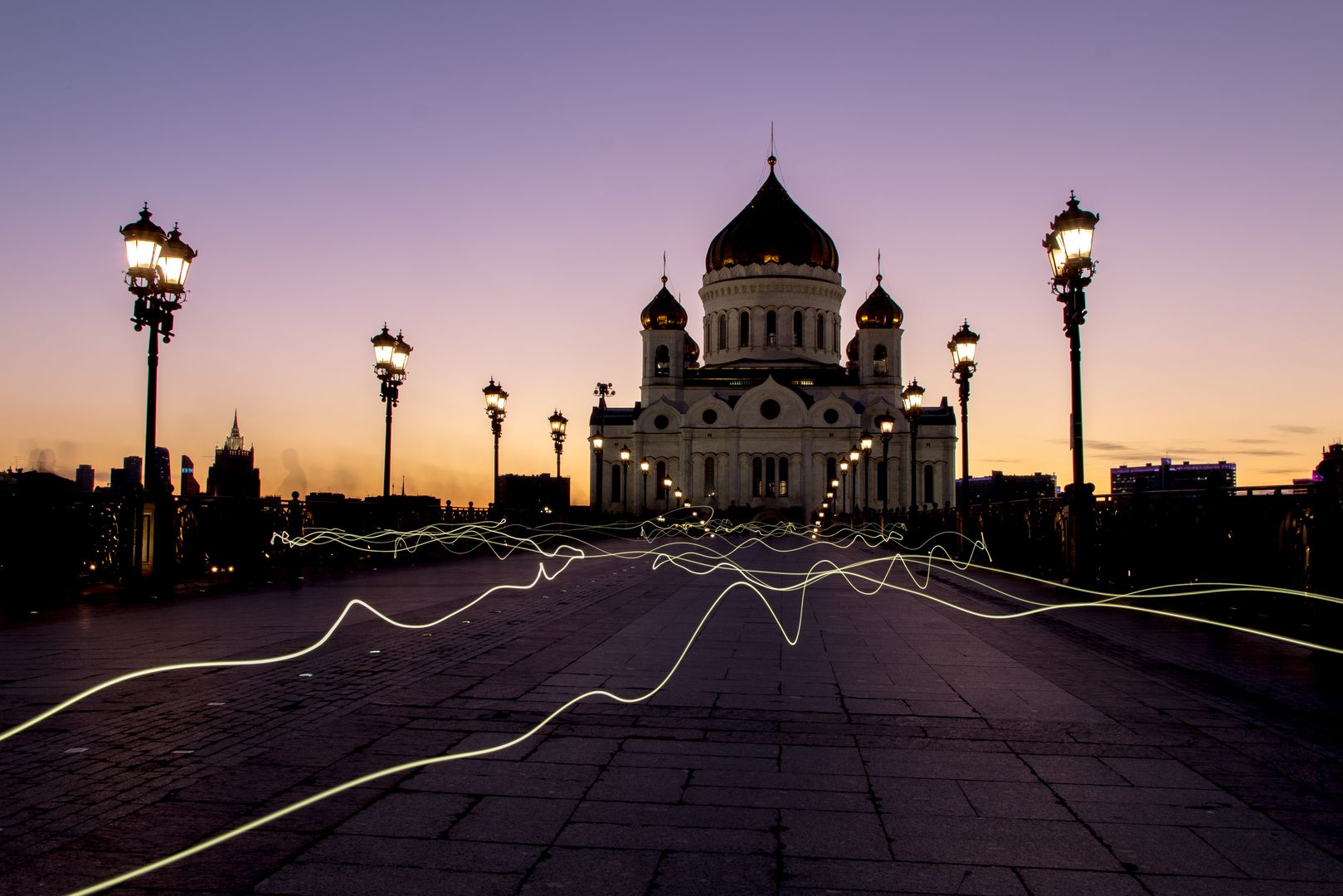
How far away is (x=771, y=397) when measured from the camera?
9375 centimetres

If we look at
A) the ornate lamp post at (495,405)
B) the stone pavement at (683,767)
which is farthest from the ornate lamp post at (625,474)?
the stone pavement at (683,767)

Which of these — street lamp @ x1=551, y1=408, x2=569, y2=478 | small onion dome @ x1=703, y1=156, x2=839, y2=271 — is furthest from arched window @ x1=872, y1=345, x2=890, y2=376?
street lamp @ x1=551, y1=408, x2=569, y2=478

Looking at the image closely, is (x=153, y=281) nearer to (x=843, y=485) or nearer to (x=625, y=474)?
(x=843, y=485)

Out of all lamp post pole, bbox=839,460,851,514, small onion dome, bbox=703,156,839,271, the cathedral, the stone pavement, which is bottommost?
the stone pavement

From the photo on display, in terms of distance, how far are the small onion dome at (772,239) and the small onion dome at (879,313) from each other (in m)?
5.82

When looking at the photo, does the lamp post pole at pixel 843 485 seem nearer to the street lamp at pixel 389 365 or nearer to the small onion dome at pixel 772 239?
the small onion dome at pixel 772 239

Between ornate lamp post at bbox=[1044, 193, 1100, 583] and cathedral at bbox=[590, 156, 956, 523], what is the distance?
7259 cm

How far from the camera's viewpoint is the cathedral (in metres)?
93.6

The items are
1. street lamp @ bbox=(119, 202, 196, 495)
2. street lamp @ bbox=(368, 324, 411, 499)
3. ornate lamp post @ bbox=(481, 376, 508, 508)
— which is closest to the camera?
street lamp @ bbox=(119, 202, 196, 495)

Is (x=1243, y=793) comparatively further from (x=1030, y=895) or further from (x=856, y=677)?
(x=856, y=677)

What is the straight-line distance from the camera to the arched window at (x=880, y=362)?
96.8m

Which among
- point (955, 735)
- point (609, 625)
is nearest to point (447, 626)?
point (609, 625)

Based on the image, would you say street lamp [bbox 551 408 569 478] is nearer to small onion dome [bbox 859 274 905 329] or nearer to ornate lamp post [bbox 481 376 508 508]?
ornate lamp post [bbox 481 376 508 508]

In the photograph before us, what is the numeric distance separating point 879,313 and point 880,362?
15.2ft
